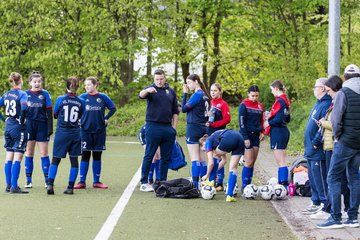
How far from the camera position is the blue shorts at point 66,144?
1387 cm

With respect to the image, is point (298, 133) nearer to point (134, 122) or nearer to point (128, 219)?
point (134, 122)

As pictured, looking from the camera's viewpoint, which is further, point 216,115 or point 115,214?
point 216,115

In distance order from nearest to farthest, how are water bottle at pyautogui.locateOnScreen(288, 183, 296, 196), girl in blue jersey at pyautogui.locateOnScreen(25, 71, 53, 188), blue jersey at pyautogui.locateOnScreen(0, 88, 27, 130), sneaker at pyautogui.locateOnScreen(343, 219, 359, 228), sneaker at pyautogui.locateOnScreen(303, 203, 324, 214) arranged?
1. sneaker at pyautogui.locateOnScreen(343, 219, 359, 228)
2. sneaker at pyautogui.locateOnScreen(303, 203, 324, 214)
3. water bottle at pyautogui.locateOnScreen(288, 183, 296, 196)
4. blue jersey at pyautogui.locateOnScreen(0, 88, 27, 130)
5. girl in blue jersey at pyautogui.locateOnScreen(25, 71, 53, 188)

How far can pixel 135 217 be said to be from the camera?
11.4 meters

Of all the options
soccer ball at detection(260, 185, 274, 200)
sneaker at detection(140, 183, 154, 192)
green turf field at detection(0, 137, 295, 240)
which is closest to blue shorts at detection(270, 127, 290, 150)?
soccer ball at detection(260, 185, 274, 200)

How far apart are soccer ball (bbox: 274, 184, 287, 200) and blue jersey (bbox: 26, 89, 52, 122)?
4223 mm

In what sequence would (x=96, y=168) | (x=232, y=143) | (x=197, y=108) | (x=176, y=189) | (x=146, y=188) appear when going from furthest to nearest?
(x=96, y=168) → (x=146, y=188) → (x=197, y=108) → (x=176, y=189) → (x=232, y=143)

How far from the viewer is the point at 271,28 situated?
34.3m

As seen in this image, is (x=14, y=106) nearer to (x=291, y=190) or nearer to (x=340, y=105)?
(x=291, y=190)

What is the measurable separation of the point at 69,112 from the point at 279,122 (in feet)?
11.2

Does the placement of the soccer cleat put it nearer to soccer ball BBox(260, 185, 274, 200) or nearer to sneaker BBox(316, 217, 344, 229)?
soccer ball BBox(260, 185, 274, 200)

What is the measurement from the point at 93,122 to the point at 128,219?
3.78 m

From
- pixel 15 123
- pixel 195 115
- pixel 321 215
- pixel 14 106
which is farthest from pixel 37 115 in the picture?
pixel 321 215

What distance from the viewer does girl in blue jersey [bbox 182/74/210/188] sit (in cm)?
1408
